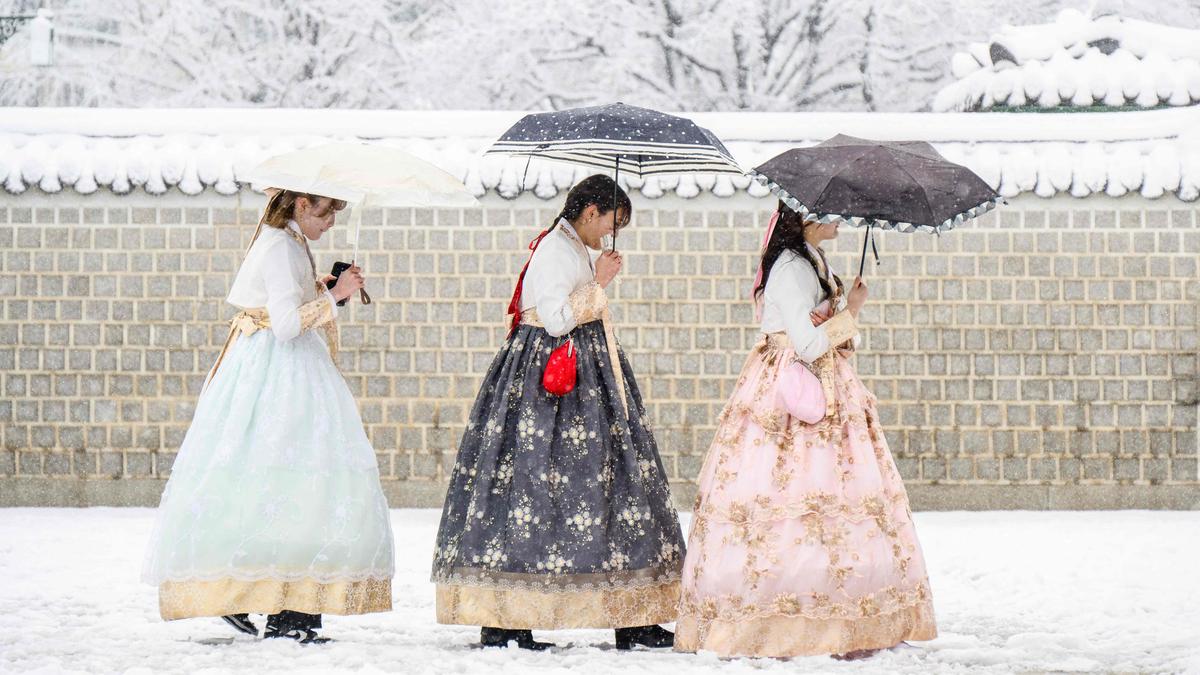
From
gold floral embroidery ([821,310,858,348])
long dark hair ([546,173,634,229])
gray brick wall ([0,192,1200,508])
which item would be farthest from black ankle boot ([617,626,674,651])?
gray brick wall ([0,192,1200,508])

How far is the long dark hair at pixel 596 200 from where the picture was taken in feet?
18.6

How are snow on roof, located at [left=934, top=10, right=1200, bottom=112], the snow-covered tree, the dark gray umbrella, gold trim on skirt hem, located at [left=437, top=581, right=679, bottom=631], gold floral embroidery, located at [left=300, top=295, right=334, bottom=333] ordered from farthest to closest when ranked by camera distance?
the snow-covered tree < snow on roof, located at [left=934, top=10, right=1200, bottom=112] < gold floral embroidery, located at [left=300, top=295, right=334, bottom=333] < gold trim on skirt hem, located at [left=437, top=581, right=679, bottom=631] < the dark gray umbrella

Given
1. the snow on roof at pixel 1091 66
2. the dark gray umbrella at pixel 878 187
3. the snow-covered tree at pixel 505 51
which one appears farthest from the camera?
the snow-covered tree at pixel 505 51

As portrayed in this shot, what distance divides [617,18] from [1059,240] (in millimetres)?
11481

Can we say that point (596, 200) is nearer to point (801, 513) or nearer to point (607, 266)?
point (607, 266)

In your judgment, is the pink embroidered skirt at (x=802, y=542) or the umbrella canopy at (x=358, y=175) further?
the umbrella canopy at (x=358, y=175)

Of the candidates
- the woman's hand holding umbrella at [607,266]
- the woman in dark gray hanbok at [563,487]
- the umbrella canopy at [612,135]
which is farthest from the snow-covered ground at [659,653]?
the umbrella canopy at [612,135]

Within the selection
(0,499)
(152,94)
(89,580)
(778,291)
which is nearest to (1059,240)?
(778,291)

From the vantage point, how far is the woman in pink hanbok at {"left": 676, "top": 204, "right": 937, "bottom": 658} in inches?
208

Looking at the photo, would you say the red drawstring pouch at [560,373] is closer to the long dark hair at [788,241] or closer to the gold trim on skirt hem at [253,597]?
the long dark hair at [788,241]

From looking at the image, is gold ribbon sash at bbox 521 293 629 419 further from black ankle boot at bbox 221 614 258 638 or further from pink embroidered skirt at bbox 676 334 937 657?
black ankle boot at bbox 221 614 258 638

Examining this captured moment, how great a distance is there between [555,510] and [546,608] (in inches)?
12.9

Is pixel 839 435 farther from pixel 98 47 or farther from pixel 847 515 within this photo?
pixel 98 47

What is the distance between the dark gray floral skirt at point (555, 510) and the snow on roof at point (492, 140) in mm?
3895
